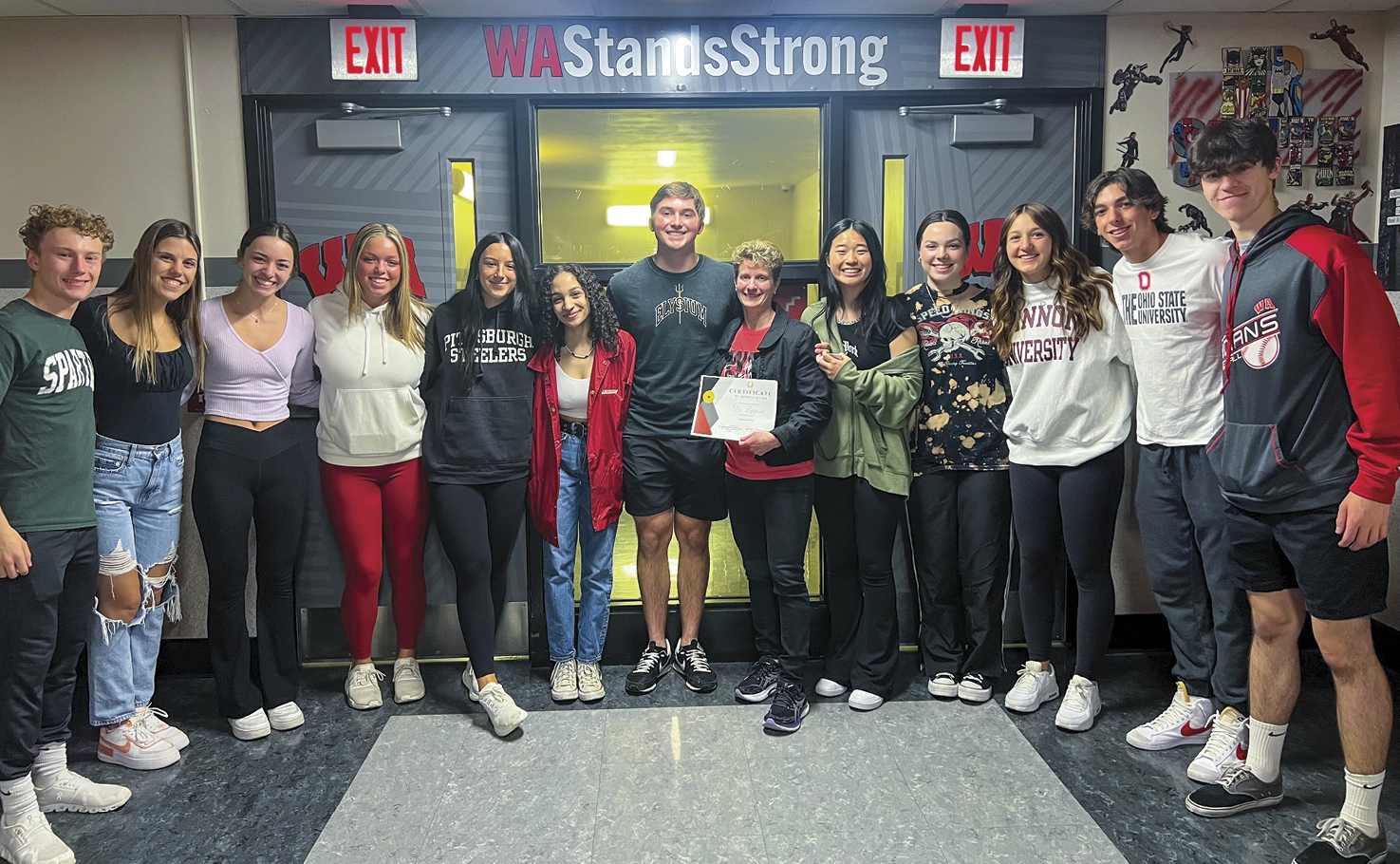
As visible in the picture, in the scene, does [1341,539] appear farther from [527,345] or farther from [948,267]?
[527,345]

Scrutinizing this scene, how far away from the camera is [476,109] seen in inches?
133

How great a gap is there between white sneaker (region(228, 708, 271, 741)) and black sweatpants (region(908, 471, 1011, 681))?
2314mm

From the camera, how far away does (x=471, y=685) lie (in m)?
3.13

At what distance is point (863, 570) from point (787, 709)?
1.79ft

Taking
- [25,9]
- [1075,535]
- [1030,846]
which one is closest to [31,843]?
[1030,846]

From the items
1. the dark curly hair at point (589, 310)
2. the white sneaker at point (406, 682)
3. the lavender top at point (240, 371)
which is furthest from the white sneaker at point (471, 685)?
the dark curly hair at point (589, 310)

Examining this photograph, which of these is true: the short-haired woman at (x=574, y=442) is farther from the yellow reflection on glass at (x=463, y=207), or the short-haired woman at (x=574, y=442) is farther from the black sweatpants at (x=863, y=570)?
the black sweatpants at (x=863, y=570)

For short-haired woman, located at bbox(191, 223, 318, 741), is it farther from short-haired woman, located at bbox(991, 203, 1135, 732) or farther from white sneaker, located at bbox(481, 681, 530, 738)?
short-haired woman, located at bbox(991, 203, 1135, 732)

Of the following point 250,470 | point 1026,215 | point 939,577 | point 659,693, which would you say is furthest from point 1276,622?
point 250,470

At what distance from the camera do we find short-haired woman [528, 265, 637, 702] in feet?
10.2

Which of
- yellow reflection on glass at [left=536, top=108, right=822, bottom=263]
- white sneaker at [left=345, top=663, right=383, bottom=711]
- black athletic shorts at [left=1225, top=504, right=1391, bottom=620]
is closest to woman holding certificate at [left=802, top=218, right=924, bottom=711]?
yellow reflection on glass at [left=536, top=108, right=822, bottom=263]

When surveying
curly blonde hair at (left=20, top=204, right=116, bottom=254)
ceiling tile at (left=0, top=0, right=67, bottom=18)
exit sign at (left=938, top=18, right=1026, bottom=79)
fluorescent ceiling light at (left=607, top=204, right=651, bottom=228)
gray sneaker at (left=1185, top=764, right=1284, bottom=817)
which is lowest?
gray sneaker at (left=1185, top=764, right=1284, bottom=817)

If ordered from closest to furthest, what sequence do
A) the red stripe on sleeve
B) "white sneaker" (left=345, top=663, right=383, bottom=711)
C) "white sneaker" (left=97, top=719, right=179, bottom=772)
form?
the red stripe on sleeve
"white sneaker" (left=97, top=719, right=179, bottom=772)
"white sneaker" (left=345, top=663, right=383, bottom=711)

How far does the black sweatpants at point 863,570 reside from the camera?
303 cm
